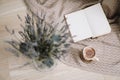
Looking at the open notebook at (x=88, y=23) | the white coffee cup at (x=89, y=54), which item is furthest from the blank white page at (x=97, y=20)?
the white coffee cup at (x=89, y=54)

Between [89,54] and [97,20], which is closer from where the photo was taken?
[89,54]

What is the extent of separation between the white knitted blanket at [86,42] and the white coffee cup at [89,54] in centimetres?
5

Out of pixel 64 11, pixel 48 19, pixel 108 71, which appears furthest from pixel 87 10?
pixel 108 71

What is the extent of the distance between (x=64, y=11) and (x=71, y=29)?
5.6 inches

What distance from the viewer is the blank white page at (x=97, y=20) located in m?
1.27

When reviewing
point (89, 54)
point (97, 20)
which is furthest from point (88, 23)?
point (89, 54)

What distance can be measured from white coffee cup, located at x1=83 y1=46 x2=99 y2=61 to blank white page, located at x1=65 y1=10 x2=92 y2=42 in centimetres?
10

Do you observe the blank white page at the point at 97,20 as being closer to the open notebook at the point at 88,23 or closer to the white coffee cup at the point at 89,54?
the open notebook at the point at 88,23

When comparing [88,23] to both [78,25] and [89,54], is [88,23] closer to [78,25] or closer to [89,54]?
[78,25]

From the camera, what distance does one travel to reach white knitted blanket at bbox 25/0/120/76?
3.90ft

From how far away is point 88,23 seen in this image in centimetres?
131

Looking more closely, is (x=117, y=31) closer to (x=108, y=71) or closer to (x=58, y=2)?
(x=108, y=71)

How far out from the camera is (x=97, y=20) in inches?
51.4

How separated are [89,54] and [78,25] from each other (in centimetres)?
22
